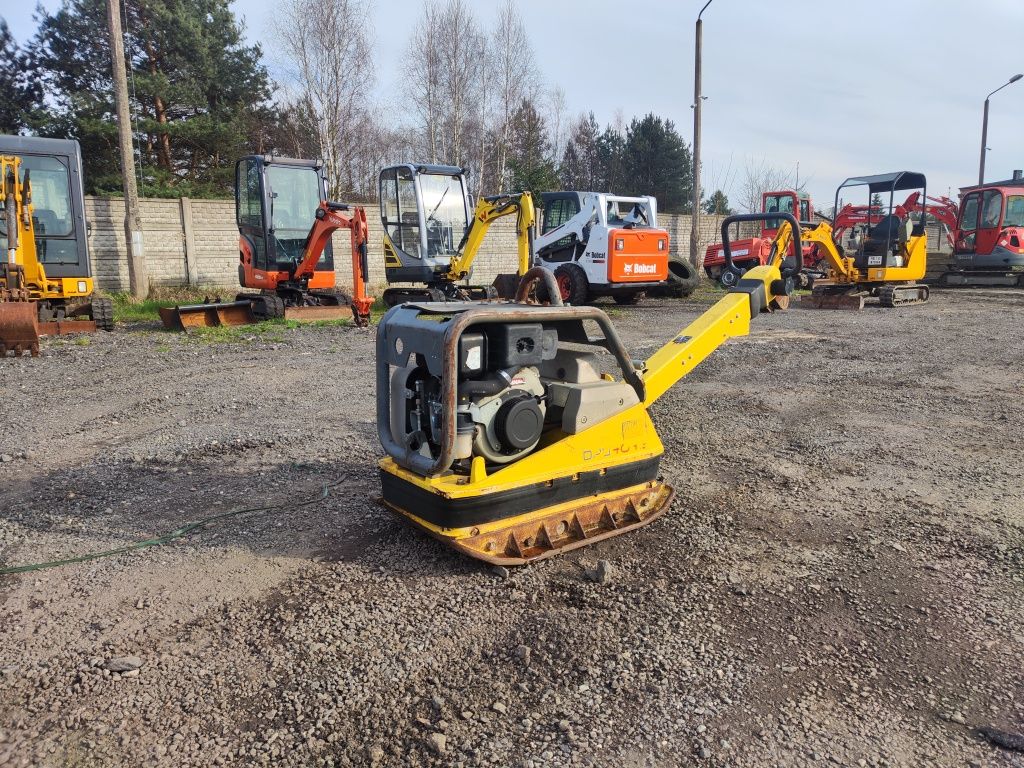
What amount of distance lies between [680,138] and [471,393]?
4094cm

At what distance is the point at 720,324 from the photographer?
15.2ft

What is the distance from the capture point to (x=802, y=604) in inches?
122

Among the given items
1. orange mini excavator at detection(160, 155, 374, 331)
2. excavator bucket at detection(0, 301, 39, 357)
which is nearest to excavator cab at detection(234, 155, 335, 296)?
orange mini excavator at detection(160, 155, 374, 331)

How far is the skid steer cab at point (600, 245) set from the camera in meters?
14.4

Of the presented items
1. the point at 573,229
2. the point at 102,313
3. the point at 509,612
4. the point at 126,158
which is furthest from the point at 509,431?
the point at 126,158

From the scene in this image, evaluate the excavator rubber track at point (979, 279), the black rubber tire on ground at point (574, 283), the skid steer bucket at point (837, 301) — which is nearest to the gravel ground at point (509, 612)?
the black rubber tire on ground at point (574, 283)

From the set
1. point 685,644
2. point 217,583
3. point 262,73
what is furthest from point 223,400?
point 262,73

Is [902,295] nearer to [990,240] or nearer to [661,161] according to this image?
[990,240]

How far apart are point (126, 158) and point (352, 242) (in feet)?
18.3

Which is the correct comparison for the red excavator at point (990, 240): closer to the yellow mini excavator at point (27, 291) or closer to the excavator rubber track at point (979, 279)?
the excavator rubber track at point (979, 279)

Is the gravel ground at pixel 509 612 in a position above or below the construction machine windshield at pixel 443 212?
below

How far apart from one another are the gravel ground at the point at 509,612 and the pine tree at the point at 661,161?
3676 cm

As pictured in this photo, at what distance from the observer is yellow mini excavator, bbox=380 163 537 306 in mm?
13211

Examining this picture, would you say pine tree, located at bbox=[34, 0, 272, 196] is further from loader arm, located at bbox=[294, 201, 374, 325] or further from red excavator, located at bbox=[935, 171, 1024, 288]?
red excavator, located at bbox=[935, 171, 1024, 288]
